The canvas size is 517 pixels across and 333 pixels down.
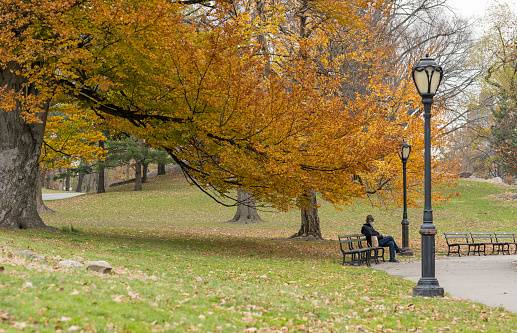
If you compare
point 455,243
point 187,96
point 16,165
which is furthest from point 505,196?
point 16,165

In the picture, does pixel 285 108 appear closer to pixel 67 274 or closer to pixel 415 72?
pixel 415 72

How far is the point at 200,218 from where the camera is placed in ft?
99.3

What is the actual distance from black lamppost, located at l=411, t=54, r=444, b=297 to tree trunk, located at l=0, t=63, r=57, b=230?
32.4 ft

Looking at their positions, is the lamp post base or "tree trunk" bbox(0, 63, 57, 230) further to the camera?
"tree trunk" bbox(0, 63, 57, 230)

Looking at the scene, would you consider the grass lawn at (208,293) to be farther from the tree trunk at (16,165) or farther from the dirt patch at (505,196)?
the dirt patch at (505,196)

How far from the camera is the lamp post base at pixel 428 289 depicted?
796 centimetres

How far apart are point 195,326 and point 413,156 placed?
13701mm

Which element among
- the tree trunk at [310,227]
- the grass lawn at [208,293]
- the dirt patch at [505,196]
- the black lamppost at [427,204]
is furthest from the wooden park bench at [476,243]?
the dirt patch at [505,196]

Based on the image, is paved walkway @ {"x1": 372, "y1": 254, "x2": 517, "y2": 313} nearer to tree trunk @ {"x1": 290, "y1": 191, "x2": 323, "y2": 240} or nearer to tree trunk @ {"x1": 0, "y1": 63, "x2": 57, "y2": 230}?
tree trunk @ {"x1": 290, "y1": 191, "x2": 323, "y2": 240}

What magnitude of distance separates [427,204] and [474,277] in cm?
297

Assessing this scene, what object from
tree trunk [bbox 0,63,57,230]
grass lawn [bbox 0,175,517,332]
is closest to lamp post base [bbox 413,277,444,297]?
grass lawn [bbox 0,175,517,332]

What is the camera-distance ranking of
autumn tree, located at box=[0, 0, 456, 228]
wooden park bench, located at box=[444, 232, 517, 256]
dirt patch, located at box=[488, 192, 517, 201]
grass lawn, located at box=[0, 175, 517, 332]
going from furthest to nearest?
dirt patch, located at box=[488, 192, 517, 201] < wooden park bench, located at box=[444, 232, 517, 256] < autumn tree, located at box=[0, 0, 456, 228] < grass lawn, located at box=[0, 175, 517, 332]

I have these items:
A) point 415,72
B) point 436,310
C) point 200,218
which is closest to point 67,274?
point 436,310

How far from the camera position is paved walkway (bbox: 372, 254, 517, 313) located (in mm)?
7895
